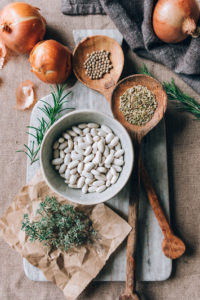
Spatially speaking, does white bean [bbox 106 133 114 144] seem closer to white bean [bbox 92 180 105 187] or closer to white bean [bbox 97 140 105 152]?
white bean [bbox 97 140 105 152]

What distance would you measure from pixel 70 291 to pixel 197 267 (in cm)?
43

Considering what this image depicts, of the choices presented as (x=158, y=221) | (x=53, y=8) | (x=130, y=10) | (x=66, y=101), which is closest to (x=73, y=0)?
(x=53, y=8)

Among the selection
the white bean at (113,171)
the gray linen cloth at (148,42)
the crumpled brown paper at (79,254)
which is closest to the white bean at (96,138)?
the white bean at (113,171)

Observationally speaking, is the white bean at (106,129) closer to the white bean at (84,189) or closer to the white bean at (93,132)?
the white bean at (93,132)

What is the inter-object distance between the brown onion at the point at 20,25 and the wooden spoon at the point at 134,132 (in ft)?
1.08

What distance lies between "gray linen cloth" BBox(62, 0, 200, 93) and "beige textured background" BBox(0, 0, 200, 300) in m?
0.03

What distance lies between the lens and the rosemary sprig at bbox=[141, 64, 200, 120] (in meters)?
1.03

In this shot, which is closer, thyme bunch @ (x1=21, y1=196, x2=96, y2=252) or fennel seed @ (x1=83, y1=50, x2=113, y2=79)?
thyme bunch @ (x1=21, y1=196, x2=96, y2=252)

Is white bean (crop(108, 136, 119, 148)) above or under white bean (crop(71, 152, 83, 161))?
above

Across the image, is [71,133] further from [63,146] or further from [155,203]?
[155,203]

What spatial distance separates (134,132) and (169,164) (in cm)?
18

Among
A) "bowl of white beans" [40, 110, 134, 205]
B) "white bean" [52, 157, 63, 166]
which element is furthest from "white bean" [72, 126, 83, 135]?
"white bean" [52, 157, 63, 166]

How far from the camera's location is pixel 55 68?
993mm

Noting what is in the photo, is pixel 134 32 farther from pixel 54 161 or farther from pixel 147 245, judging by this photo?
pixel 147 245
